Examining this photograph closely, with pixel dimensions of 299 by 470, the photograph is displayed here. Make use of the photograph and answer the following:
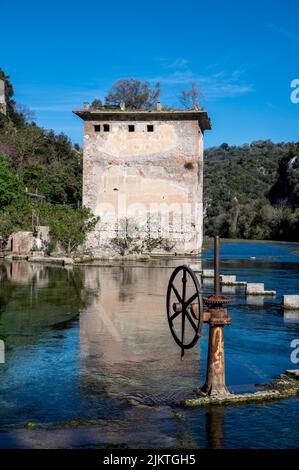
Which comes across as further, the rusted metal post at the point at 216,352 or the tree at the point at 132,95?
the tree at the point at 132,95

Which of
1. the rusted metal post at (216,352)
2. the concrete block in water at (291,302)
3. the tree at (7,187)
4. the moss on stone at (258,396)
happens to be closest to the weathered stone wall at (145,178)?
the tree at (7,187)

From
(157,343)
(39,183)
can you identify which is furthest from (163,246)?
(157,343)

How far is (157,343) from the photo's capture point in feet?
33.8

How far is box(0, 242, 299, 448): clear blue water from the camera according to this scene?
619 cm

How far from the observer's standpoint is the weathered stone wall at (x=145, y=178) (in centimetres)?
3378

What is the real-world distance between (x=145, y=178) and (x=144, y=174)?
0.24 m

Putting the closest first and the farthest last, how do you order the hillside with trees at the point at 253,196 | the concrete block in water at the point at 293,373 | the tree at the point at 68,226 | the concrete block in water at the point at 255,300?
the concrete block in water at the point at 293,373
the concrete block in water at the point at 255,300
the tree at the point at 68,226
the hillside with trees at the point at 253,196

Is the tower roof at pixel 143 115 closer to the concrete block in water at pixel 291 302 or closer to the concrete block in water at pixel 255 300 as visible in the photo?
the concrete block in water at pixel 255 300

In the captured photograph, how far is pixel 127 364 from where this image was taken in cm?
884

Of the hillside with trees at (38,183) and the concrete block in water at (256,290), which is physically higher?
the hillside with trees at (38,183)

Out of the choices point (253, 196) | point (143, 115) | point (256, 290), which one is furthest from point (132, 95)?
point (253, 196)

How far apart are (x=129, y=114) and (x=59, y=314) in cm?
2233

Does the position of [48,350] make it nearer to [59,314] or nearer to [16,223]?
[59,314]

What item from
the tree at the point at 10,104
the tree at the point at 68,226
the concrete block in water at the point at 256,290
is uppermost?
the tree at the point at 10,104
